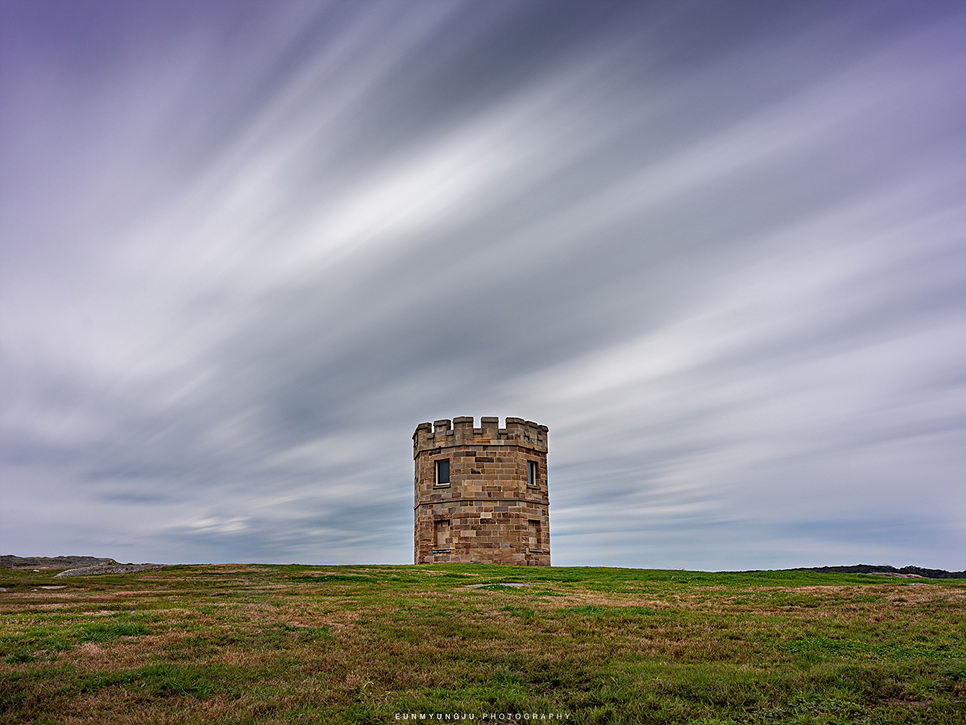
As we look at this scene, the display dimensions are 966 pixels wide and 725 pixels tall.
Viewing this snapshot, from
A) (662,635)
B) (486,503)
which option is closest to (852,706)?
(662,635)

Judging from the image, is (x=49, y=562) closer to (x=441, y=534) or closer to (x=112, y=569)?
(x=112, y=569)

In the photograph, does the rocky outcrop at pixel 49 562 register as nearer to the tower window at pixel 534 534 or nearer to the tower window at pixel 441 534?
the tower window at pixel 441 534

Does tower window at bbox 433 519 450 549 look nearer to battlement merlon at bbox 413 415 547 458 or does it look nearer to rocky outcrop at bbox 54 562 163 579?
battlement merlon at bbox 413 415 547 458

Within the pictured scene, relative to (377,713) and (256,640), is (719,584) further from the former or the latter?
(377,713)

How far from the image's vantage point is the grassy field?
378 inches

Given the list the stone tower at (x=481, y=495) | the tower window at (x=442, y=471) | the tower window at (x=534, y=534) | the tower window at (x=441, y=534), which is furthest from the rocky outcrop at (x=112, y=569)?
the tower window at (x=534, y=534)

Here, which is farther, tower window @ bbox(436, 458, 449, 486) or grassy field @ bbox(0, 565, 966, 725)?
tower window @ bbox(436, 458, 449, 486)

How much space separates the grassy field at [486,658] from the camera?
9609 millimetres

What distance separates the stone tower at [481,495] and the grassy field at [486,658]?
23.7 meters

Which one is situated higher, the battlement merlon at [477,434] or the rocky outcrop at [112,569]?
the battlement merlon at [477,434]

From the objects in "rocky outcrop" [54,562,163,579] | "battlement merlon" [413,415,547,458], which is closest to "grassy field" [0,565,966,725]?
"rocky outcrop" [54,562,163,579]

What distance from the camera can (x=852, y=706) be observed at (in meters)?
9.49

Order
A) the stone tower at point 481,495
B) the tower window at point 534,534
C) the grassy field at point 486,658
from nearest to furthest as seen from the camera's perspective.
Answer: the grassy field at point 486,658
the stone tower at point 481,495
the tower window at point 534,534

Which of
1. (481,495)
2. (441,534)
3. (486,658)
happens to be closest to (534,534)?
(481,495)
